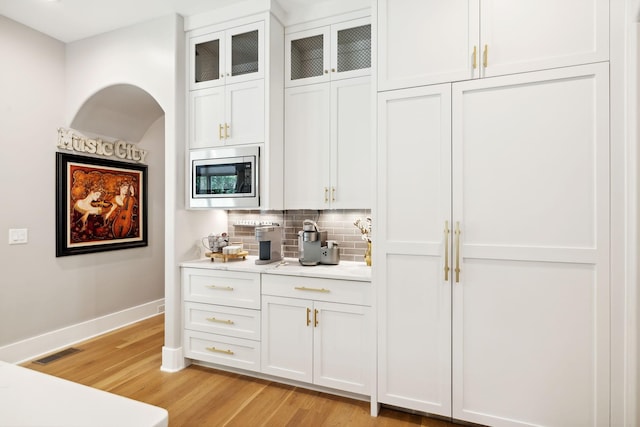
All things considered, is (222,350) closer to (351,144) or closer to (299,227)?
(299,227)

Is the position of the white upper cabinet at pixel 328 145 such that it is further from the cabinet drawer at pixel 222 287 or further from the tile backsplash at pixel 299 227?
the cabinet drawer at pixel 222 287

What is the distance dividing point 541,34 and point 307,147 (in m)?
1.66

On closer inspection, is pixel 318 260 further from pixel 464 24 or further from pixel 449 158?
pixel 464 24

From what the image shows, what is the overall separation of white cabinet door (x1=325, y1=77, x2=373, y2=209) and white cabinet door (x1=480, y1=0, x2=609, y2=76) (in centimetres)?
89

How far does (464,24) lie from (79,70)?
11.2 ft

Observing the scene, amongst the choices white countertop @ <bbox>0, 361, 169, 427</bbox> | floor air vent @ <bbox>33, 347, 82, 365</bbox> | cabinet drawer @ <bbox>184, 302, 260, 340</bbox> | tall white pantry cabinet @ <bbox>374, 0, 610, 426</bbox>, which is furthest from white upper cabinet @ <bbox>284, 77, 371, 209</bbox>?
floor air vent @ <bbox>33, 347, 82, 365</bbox>

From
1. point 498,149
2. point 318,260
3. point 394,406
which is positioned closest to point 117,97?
point 318,260

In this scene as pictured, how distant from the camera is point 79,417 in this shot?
71cm

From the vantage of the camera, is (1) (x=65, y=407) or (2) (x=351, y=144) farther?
(2) (x=351, y=144)

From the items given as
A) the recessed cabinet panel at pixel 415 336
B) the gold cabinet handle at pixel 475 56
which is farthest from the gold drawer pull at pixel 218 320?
the gold cabinet handle at pixel 475 56

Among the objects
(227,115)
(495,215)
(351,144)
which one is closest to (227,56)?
(227,115)

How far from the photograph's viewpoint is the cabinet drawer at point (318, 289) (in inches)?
92.0

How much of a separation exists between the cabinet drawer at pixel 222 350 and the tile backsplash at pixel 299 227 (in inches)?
33.8

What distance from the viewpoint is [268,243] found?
292 cm
